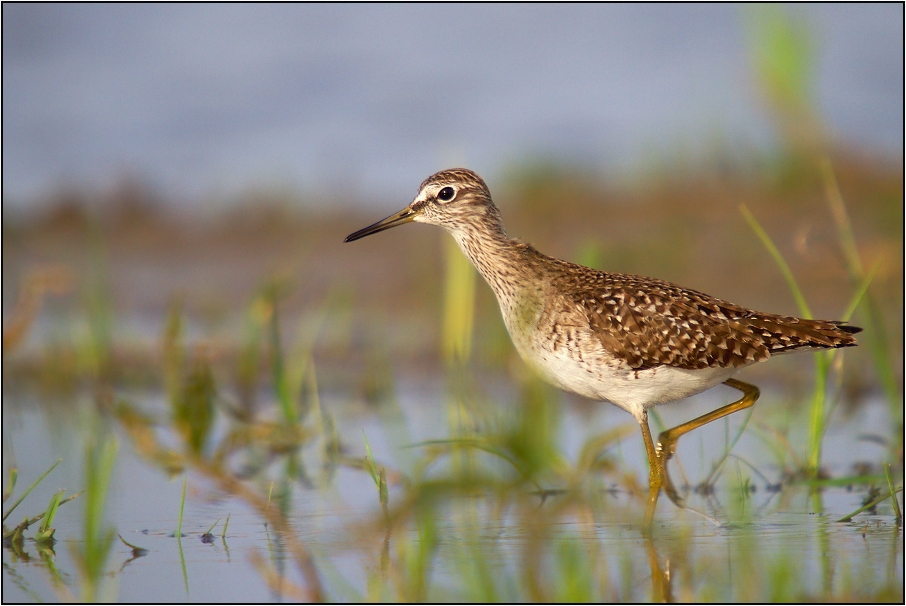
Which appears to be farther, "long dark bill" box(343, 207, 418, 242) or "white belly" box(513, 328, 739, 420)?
"long dark bill" box(343, 207, 418, 242)

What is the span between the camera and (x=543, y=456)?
15.4ft

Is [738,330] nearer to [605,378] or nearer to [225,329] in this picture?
[605,378]

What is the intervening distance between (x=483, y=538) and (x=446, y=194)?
8.11 feet

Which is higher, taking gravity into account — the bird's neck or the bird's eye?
the bird's eye

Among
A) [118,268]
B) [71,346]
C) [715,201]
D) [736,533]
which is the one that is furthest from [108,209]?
[736,533]

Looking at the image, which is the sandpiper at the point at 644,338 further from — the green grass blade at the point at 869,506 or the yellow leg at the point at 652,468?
the green grass blade at the point at 869,506

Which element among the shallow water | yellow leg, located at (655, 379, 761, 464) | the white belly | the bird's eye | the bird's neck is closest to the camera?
the shallow water

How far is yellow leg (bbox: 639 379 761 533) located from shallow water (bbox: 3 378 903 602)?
105mm

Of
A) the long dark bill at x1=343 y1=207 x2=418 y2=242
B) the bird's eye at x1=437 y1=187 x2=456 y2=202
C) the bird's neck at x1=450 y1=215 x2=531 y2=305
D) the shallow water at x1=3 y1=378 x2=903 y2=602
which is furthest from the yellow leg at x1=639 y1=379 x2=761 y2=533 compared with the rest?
the long dark bill at x1=343 y1=207 x2=418 y2=242

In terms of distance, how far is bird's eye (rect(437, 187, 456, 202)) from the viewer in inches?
274

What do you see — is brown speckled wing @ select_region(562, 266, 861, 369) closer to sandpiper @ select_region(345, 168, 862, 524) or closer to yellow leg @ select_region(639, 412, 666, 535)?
sandpiper @ select_region(345, 168, 862, 524)

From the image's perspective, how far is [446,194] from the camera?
698 cm

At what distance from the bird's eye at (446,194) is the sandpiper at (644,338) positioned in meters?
0.92

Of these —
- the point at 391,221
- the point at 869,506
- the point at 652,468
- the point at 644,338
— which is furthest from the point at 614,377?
the point at 391,221
